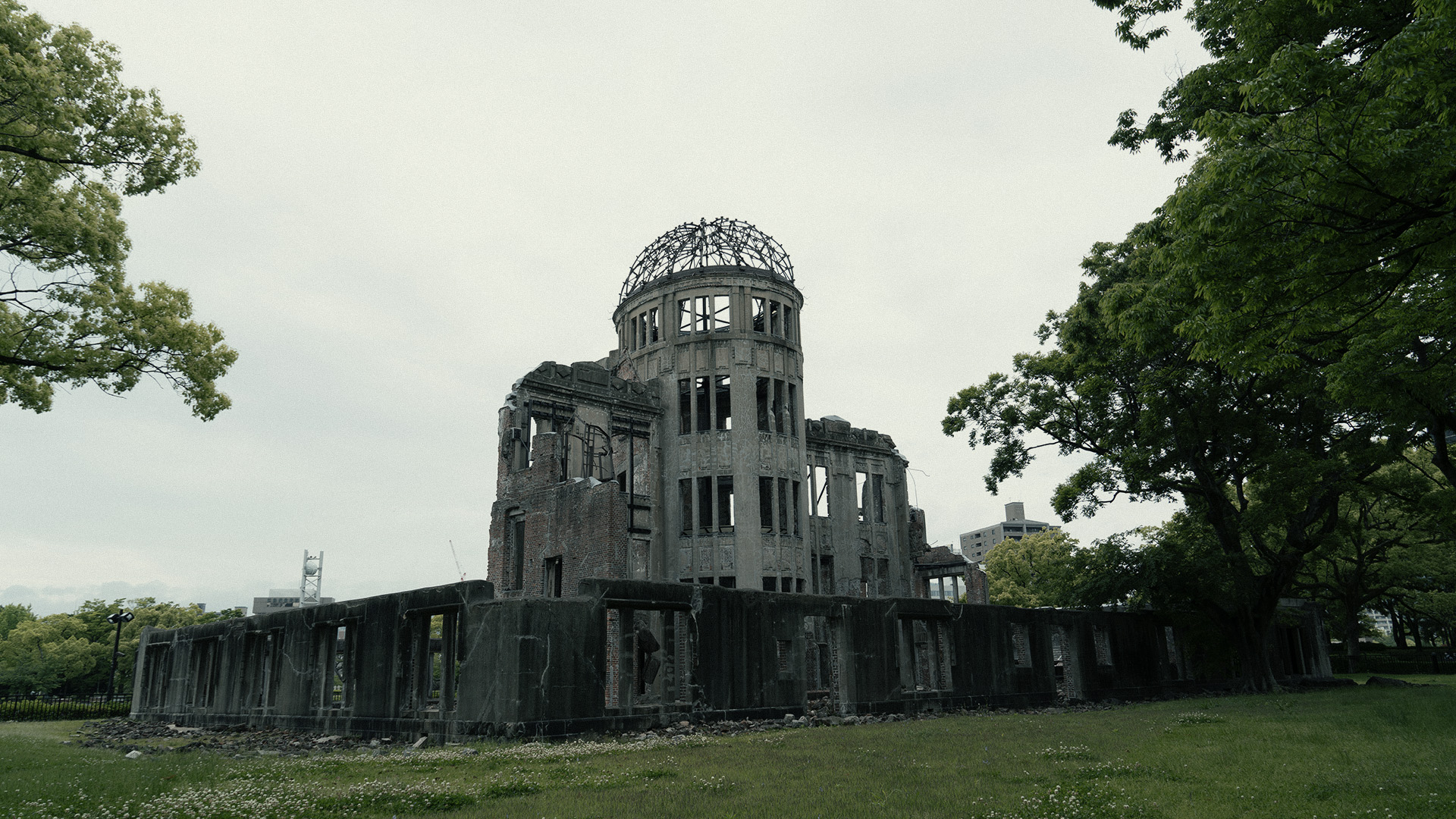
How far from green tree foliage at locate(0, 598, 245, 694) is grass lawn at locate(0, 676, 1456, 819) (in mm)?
45218

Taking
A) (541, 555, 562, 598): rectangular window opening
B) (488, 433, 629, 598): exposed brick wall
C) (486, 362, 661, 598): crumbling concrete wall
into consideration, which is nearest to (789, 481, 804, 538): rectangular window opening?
(486, 362, 661, 598): crumbling concrete wall

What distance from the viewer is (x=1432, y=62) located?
8406mm

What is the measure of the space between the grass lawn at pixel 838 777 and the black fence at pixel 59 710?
2201cm

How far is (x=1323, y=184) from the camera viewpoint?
8.95 meters

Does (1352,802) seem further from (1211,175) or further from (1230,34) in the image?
(1230,34)

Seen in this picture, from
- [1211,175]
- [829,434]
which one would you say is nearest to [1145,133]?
[1211,175]

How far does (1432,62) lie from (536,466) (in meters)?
22.5

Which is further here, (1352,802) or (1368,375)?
(1368,375)

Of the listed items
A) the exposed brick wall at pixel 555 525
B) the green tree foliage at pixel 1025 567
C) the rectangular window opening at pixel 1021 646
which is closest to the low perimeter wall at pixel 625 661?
the rectangular window opening at pixel 1021 646

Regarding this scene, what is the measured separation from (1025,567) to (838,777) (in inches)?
2335

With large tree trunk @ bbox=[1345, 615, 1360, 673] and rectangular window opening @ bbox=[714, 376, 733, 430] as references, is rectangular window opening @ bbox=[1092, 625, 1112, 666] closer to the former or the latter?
rectangular window opening @ bbox=[714, 376, 733, 430]

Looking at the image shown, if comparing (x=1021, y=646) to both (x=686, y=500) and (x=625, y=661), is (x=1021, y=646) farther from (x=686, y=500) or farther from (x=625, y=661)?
(x=686, y=500)

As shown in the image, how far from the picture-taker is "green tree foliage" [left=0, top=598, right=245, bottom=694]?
49.6 m

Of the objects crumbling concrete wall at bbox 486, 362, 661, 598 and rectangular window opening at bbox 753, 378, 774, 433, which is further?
rectangular window opening at bbox 753, 378, 774, 433
